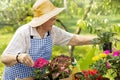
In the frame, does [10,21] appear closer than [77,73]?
No

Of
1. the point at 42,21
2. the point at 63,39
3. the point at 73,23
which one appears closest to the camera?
the point at 42,21

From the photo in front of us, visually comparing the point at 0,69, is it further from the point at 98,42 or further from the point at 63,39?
the point at 98,42

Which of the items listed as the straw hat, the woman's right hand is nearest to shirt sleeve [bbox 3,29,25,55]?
the straw hat

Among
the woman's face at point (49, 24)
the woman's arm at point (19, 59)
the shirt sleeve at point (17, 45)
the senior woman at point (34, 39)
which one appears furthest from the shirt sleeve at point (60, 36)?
the woman's arm at point (19, 59)

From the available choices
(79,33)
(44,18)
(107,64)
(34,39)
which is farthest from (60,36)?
(79,33)

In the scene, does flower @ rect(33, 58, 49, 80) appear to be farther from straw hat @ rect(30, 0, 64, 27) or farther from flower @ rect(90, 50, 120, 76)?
straw hat @ rect(30, 0, 64, 27)

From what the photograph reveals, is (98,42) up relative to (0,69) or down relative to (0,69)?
up

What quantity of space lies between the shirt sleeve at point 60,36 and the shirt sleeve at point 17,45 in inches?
13.9

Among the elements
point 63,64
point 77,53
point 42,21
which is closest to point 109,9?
point 77,53

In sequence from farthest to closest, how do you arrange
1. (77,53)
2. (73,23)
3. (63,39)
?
(73,23), (77,53), (63,39)

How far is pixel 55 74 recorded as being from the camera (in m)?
2.35

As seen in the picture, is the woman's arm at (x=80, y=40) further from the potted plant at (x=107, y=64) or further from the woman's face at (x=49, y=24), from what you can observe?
the potted plant at (x=107, y=64)

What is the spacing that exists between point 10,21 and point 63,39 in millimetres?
3044

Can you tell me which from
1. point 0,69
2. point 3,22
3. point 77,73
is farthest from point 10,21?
point 77,73
